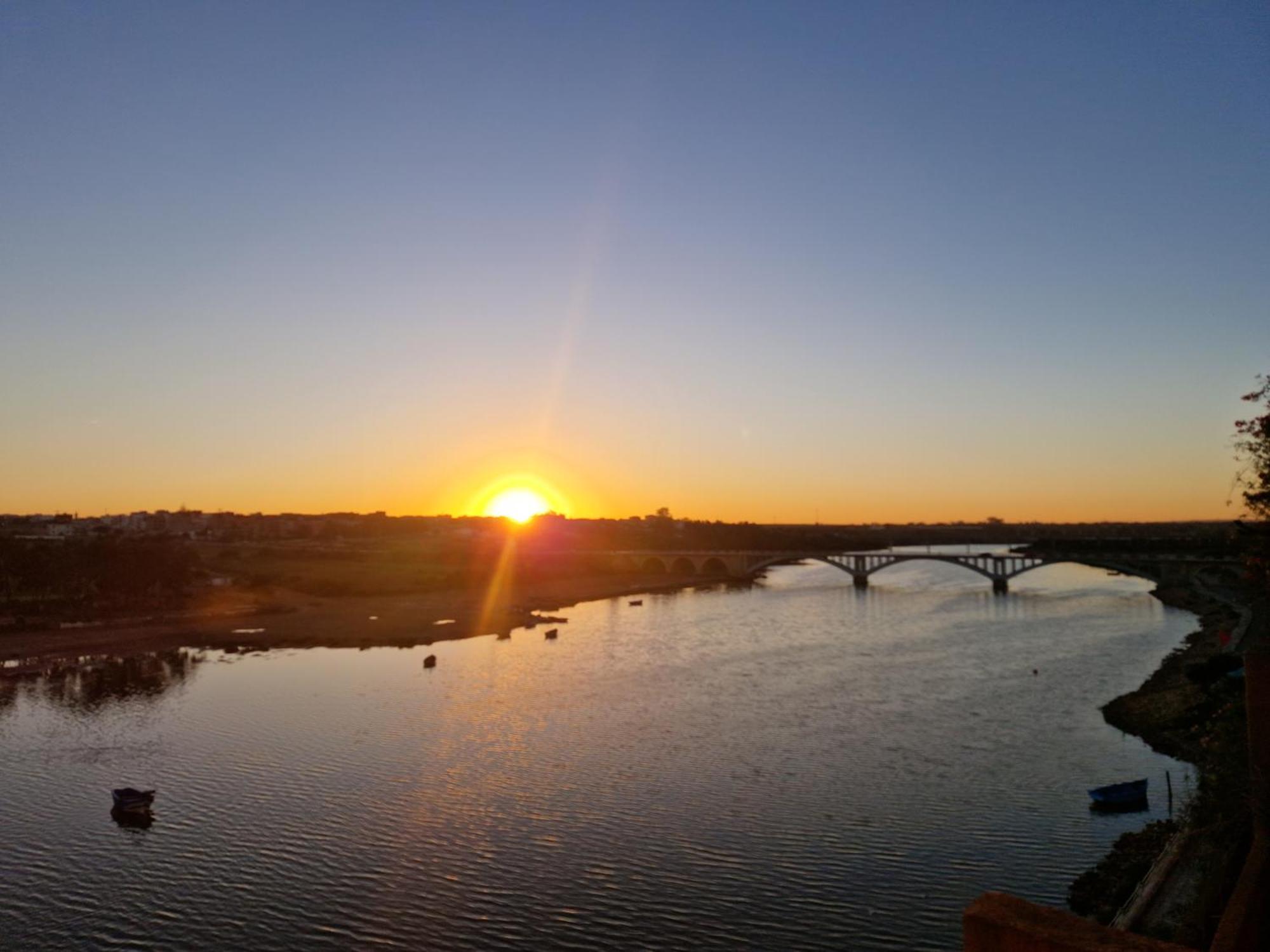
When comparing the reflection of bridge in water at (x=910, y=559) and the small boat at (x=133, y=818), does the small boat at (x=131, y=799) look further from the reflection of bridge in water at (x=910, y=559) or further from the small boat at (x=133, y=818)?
the reflection of bridge in water at (x=910, y=559)

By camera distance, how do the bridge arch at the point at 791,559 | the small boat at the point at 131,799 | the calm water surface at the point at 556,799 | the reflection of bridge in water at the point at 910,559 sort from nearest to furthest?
the calm water surface at the point at 556,799 → the small boat at the point at 131,799 → the reflection of bridge in water at the point at 910,559 → the bridge arch at the point at 791,559

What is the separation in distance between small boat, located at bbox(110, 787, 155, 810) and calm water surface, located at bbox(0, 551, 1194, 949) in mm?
777

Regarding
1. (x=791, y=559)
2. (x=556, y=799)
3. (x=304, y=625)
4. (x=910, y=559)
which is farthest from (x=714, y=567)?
(x=556, y=799)

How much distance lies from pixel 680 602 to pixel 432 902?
273ft

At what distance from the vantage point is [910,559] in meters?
132

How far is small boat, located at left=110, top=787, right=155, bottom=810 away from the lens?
1091 inches

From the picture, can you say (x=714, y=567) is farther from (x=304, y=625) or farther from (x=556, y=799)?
(x=556, y=799)

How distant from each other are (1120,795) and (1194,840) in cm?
733

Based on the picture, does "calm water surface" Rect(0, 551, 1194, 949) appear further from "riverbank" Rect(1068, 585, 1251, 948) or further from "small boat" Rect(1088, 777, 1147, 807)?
"riverbank" Rect(1068, 585, 1251, 948)

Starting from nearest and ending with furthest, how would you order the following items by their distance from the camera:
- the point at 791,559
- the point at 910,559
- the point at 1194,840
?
the point at 1194,840, the point at 910,559, the point at 791,559

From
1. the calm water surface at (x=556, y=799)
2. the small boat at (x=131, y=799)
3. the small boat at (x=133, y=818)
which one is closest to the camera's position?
the calm water surface at (x=556, y=799)

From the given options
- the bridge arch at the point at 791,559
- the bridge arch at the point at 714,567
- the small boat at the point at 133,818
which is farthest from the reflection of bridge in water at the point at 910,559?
the small boat at the point at 133,818

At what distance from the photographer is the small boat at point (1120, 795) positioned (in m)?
26.8

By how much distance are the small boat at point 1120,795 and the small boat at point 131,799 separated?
96.1ft
